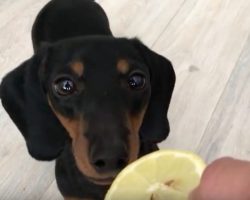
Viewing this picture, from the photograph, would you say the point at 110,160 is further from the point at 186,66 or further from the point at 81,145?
the point at 186,66

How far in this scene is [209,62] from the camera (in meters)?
1.85

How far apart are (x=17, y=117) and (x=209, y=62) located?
0.95 metres

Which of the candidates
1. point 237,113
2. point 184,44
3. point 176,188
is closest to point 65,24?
point 184,44

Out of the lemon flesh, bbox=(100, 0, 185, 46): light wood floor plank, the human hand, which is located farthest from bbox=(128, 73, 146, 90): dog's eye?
bbox=(100, 0, 185, 46): light wood floor plank

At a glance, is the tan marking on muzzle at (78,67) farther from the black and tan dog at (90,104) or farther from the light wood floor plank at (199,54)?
the light wood floor plank at (199,54)

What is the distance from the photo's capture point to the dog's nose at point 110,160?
884 mm

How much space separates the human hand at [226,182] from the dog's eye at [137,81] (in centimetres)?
72

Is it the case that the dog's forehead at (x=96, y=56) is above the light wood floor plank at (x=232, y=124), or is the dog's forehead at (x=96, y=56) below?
above

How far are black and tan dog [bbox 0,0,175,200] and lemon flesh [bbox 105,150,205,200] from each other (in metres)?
0.33

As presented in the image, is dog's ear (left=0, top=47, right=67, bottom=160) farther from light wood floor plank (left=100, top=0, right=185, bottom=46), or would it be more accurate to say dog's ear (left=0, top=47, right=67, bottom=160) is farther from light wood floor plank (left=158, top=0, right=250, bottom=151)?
light wood floor plank (left=100, top=0, right=185, bottom=46)

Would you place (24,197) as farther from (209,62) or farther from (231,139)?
(209,62)

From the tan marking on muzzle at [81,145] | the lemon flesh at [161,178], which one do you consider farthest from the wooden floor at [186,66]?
the lemon flesh at [161,178]

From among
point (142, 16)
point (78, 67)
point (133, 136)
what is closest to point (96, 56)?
point (78, 67)

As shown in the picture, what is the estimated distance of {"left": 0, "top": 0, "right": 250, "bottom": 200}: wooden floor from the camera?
1.52 m
